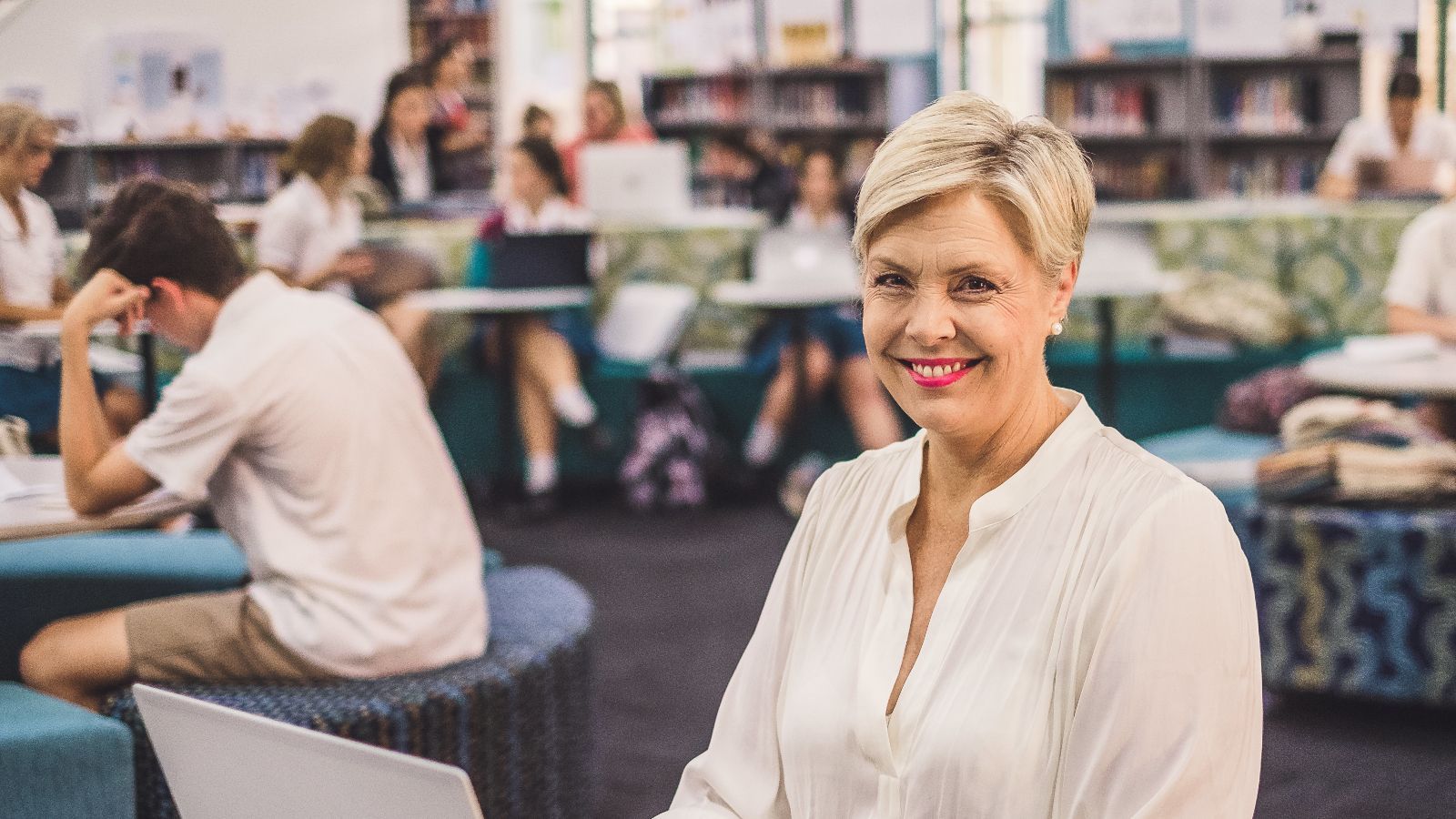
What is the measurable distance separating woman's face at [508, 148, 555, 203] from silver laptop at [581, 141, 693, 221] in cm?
52

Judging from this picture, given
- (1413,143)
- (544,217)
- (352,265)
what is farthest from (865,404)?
(1413,143)

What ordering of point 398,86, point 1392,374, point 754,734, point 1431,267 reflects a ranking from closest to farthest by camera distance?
1. point 754,734
2. point 1392,374
3. point 1431,267
4. point 398,86

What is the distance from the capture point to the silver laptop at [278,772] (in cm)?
102

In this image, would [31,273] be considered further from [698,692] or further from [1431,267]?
[1431,267]

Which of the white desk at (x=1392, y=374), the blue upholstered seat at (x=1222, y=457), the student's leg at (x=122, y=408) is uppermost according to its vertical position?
the student's leg at (x=122, y=408)

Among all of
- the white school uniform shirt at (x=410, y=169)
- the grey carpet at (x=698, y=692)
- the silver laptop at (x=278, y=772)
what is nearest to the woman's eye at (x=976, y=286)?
the silver laptop at (x=278, y=772)

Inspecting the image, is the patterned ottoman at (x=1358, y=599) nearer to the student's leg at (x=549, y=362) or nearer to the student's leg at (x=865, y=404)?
the student's leg at (x=865, y=404)

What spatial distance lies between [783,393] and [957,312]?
4571 millimetres

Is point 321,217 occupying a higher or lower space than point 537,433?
higher

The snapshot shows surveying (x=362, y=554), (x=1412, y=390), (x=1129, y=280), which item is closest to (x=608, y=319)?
(x=1129, y=280)

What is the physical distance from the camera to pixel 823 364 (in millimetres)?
5809

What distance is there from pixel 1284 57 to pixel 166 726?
8.62 m

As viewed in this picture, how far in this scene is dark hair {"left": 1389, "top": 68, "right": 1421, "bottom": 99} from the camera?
275 inches

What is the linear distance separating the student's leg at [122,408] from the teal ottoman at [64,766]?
0.48 meters
